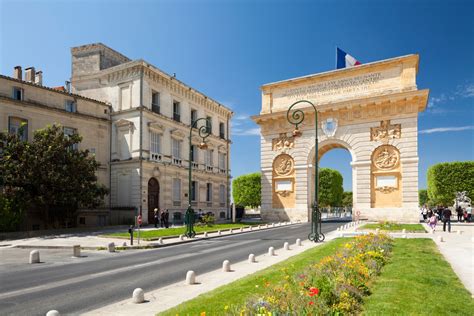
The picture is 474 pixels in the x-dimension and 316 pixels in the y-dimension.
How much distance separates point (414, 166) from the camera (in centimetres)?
3070

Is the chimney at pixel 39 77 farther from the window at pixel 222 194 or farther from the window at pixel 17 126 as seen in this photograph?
the window at pixel 222 194

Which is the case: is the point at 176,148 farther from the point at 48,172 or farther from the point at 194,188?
the point at 48,172

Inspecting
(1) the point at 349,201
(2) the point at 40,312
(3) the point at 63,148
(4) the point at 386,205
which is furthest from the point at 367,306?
(1) the point at 349,201

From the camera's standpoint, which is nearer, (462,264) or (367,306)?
(367,306)

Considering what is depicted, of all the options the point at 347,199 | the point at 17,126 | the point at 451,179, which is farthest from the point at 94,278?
the point at 347,199

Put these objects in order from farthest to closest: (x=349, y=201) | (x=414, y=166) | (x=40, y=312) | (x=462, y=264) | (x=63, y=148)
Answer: (x=349, y=201), (x=414, y=166), (x=63, y=148), (x=462, y=264), (x=40, y=312)

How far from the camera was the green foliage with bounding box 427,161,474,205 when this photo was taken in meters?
40.3

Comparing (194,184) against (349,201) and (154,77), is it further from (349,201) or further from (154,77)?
(349,201)

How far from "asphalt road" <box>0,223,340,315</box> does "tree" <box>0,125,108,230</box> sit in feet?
34.9

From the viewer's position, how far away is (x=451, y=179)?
4128cm

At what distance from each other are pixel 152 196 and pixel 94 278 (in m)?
22.7

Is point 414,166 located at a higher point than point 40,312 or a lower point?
higher

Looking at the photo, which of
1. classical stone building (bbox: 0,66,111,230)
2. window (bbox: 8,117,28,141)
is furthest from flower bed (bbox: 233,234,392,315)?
window (bbox: 8,117,28,141)

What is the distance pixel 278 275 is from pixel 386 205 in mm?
25429
